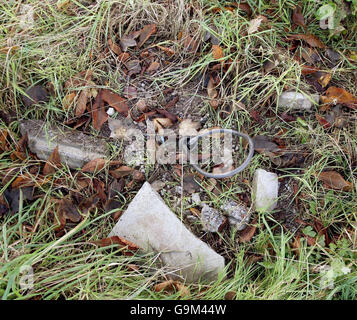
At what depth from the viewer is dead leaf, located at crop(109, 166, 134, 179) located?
6.89 feet

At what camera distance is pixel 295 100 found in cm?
222

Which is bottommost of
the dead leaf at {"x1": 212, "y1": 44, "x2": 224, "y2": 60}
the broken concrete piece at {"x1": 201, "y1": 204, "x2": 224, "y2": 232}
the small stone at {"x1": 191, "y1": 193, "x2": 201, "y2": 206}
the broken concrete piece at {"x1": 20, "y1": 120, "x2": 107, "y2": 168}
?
the broken concrete piece at {"x1": 201, "y1": 204, "x2": 224, "y2": 232}

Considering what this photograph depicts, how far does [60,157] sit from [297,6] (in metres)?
1.74

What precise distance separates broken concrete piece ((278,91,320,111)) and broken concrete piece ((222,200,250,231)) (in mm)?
679

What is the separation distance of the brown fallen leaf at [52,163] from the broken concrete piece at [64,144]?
0.13 ft

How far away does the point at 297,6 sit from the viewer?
7.67 ft

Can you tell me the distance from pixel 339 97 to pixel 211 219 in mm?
1080

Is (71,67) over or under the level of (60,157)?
over

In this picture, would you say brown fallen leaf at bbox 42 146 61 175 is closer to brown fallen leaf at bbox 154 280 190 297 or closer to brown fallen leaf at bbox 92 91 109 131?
brown fallen leaf at bbox 92 91 109 131

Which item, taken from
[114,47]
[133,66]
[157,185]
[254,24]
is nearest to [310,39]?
[254,24]


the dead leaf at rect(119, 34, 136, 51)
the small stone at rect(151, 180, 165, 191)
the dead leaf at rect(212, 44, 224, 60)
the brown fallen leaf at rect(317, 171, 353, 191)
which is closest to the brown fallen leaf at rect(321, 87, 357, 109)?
the brown fallen leaf at rect(317, 171, 353, 191)

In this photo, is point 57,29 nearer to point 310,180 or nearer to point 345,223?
point 310,180
